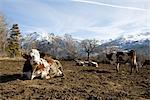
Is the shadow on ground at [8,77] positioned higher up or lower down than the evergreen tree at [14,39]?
lower down

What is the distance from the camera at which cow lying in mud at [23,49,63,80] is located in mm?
13164

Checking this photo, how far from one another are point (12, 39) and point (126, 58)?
49.0m

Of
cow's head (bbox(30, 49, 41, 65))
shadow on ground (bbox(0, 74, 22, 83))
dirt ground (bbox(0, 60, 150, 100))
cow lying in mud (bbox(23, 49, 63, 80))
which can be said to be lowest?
dirt ground (bbox(0, 60, 150, 100))

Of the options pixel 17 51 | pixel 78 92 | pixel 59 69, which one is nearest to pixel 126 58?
pixel 59 69

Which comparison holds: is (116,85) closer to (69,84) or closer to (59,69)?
(69,84)

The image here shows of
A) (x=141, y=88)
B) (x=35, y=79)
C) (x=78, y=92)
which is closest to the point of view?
(x=78, y=92)

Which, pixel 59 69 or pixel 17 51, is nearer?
pixel 59 69

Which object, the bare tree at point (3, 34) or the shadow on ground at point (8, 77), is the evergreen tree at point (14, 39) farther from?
the shadow on ground at point (8, 77)

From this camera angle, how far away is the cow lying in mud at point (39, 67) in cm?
1316

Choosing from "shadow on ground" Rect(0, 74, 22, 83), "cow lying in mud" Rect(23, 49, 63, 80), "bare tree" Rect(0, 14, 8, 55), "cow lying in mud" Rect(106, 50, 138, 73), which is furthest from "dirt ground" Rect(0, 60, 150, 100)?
"bare tree" Rect(0, 14, 8, 55)

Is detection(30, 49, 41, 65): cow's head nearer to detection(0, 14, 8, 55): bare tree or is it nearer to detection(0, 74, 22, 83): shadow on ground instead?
detection(0, 74, 22, 83): shadow on ground

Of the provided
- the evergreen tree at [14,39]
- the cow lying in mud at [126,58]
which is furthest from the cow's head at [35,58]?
the evergreen tree at [14,39]

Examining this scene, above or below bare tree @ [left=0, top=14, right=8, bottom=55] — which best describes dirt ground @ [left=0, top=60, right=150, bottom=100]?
below

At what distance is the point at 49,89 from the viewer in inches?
426
